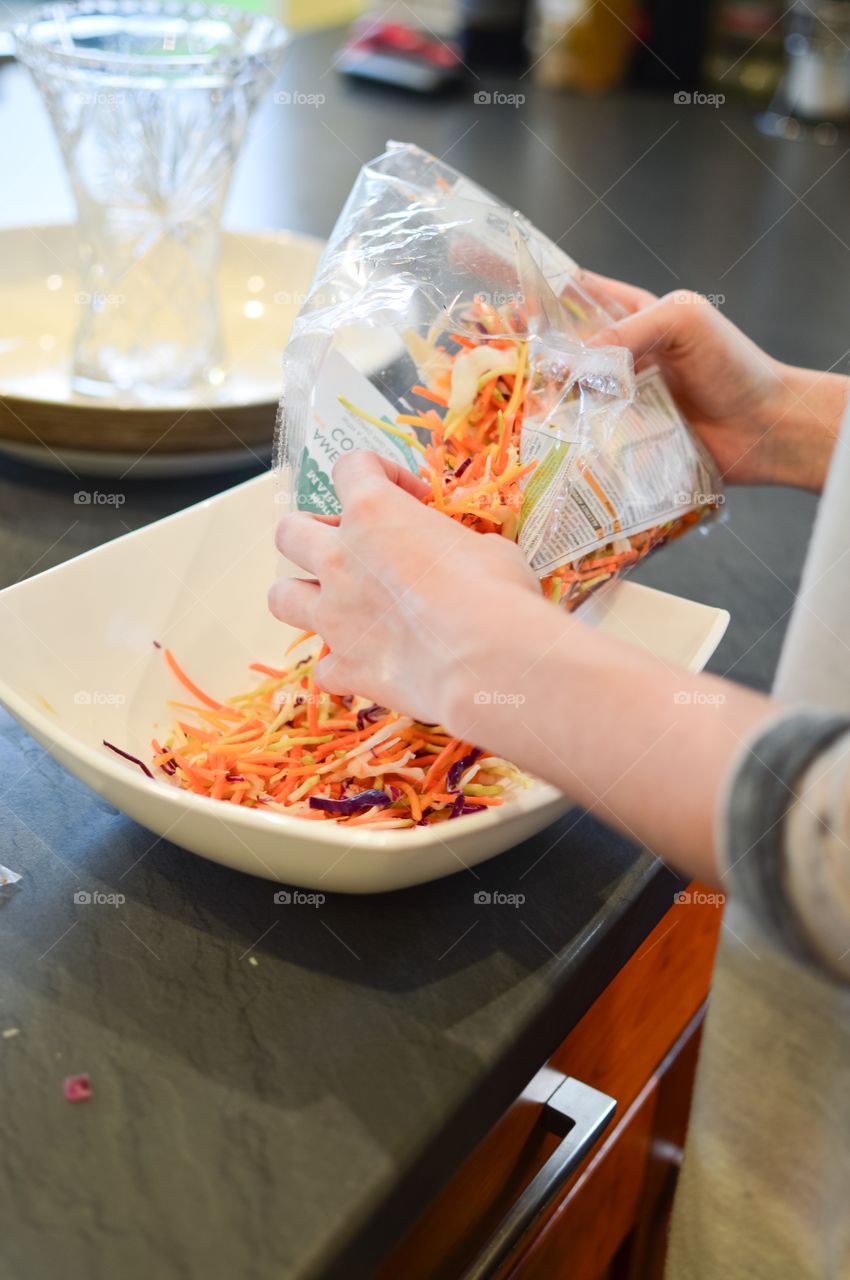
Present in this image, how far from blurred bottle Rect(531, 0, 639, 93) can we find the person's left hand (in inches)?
75.7

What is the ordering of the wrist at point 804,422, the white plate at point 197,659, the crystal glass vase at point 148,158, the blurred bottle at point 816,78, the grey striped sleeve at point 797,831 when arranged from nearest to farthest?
the grey striped sleeve at point 797,831, the white plate at point 197,659, the wrist at point 804,422, the crystal glass vase at point 148,158, the blurred bottle at point 816,78

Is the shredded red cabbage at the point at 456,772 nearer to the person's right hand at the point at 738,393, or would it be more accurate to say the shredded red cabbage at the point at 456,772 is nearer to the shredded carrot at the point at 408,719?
the shredded carrot at the point at 408,719

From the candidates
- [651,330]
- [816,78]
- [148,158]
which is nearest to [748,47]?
[816,78]

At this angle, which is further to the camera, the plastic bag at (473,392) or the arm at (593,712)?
the plastic bag at (473,392)

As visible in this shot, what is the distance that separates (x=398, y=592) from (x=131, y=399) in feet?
2.10

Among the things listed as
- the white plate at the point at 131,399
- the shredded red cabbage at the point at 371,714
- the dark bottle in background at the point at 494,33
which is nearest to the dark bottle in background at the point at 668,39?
the dark bottle in background at the point at 494,33

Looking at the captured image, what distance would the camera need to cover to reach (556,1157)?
2.41 feet

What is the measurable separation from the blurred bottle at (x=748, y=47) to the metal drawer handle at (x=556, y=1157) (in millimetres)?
2084

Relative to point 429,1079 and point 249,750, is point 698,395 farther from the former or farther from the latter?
point 429,1079

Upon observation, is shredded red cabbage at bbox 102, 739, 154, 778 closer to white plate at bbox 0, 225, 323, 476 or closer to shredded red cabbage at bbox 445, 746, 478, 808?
shredded red cabbage at bbox 445, 746, 478, 808

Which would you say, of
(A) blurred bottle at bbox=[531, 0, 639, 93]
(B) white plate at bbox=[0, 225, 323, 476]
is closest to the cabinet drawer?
(B) white plate at bbox=[0, 225, 323, 476]

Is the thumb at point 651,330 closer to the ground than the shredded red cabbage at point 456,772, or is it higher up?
higher up

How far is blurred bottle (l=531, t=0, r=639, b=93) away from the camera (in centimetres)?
230

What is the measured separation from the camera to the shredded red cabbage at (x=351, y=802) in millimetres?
688
